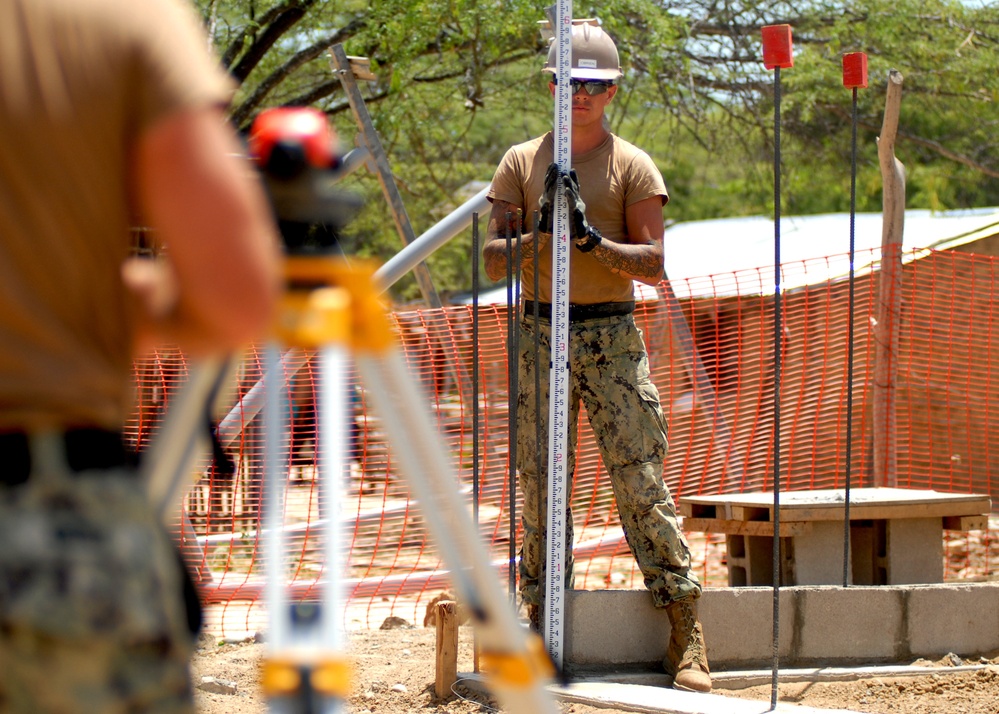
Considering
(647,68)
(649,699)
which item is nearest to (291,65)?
(647,68)

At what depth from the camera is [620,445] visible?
4.54 m

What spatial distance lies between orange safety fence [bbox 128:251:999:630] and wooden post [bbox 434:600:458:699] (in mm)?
1914

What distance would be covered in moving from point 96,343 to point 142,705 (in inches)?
17.2

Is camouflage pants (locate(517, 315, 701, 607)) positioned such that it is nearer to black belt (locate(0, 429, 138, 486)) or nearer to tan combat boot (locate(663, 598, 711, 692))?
tan combat boot (locate(663, 598, 711, 692))

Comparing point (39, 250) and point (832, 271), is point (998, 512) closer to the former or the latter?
point (832, 271)

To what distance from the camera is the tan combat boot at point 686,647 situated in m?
4.46

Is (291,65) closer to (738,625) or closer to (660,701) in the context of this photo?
(738,625)

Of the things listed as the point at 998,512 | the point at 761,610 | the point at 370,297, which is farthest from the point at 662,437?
the point at 998,512

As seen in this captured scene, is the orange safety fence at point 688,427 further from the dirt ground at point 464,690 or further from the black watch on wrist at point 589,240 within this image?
the black watch on wrist at point 589,240

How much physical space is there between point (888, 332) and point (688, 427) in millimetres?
1612

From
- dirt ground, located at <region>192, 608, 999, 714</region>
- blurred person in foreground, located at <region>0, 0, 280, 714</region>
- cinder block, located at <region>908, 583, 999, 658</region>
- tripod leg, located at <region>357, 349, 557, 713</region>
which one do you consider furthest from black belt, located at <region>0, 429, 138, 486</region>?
cinder block, located at <region>908, 583, 999, 658</region>

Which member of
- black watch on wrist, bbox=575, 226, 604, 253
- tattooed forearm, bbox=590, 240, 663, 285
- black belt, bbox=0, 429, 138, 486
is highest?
black watch on wrist, bbox=575, 226, 604, 253

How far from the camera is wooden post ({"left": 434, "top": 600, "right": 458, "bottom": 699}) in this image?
4395 mm

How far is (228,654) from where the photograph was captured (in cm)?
518
